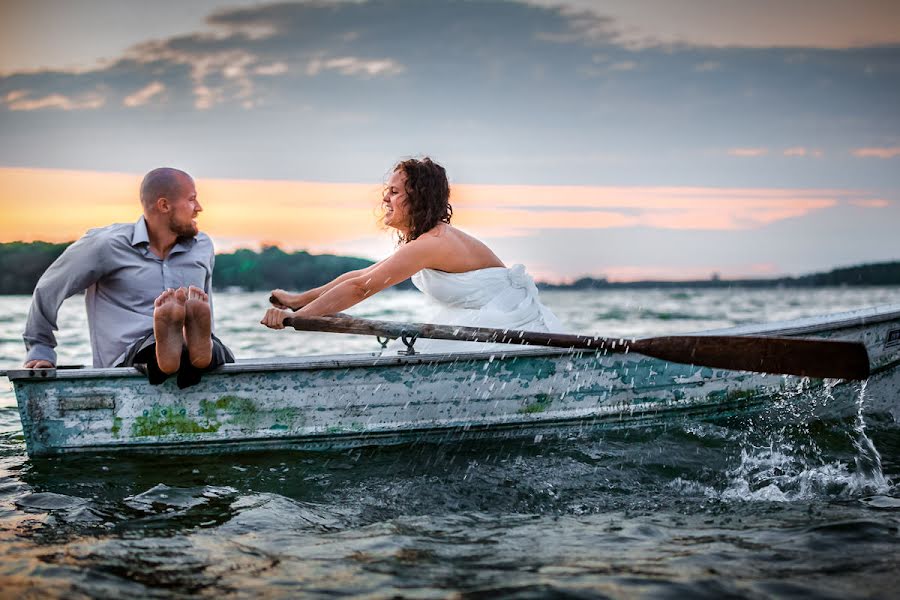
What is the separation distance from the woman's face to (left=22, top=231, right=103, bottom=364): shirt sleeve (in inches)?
68.0

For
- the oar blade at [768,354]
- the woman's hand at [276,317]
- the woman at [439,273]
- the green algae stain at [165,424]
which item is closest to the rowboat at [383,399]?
the green algae stain at [165,424]

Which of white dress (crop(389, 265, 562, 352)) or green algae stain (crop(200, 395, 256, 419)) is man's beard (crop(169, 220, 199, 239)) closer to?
green algae stain (crop(200, 395, 256, 419))

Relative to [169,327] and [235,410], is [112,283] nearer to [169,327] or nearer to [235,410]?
[169,327]

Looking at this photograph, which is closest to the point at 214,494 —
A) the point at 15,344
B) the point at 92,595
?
the point at 92,595

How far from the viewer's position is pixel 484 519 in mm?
3688

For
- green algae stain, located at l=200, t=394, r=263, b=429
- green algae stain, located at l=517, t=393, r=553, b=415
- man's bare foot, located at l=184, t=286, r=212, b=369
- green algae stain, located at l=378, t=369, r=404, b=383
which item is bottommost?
green algae stain, located at l=517, t=393, r=553, b=415

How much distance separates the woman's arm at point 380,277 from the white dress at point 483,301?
8.7 inches

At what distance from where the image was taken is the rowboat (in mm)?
4555

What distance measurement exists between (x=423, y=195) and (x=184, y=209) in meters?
1.45

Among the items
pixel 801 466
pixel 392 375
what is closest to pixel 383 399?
pixel 392 375

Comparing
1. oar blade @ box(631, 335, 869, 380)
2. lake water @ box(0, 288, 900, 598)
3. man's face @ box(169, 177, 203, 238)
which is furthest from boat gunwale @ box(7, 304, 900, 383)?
man's face @ box(169, 177, 203, 238)

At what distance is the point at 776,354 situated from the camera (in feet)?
14.7

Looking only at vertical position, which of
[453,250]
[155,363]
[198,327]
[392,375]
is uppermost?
[453,250]

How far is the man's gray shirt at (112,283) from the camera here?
453 centimetres
